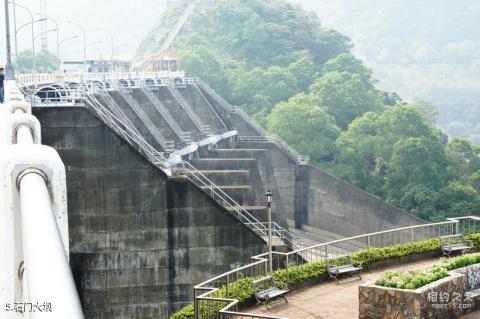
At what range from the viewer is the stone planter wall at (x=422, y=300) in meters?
13.3

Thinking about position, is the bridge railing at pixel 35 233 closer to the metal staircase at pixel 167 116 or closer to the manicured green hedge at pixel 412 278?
the manicured green hedge at pixel 412 278

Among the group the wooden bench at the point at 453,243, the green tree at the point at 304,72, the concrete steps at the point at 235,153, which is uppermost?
the green tree at the point at 304,72

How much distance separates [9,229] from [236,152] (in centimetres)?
5078

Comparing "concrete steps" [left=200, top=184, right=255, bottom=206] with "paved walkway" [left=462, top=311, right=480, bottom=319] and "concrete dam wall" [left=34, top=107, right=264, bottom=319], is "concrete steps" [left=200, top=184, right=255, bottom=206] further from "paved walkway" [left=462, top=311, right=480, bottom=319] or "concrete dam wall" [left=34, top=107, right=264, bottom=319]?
"paved walkway" [left=462, top=311, right=480, bottom=319]

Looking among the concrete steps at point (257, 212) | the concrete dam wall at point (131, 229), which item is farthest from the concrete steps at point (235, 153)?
the concrete dam wall at point (131, 229)

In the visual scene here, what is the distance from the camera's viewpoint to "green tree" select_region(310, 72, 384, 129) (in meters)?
82.6

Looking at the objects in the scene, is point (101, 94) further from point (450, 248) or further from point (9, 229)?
point (9, 229)

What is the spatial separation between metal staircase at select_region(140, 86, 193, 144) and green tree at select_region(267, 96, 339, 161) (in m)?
16.5

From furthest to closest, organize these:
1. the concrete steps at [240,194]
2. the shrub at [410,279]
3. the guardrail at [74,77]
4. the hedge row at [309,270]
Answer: the guardrail at [74,77] → the concrete steps at [240,194] → the hedge row at [309,270] → the shrub at [410,279]

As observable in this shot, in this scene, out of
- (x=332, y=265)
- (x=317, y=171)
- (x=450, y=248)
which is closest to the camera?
(x=332, y=265)

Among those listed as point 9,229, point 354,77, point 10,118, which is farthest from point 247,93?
point 9,229

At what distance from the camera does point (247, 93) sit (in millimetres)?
85750

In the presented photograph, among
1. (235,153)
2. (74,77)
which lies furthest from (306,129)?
(74,77)

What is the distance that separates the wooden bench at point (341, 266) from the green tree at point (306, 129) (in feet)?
173
